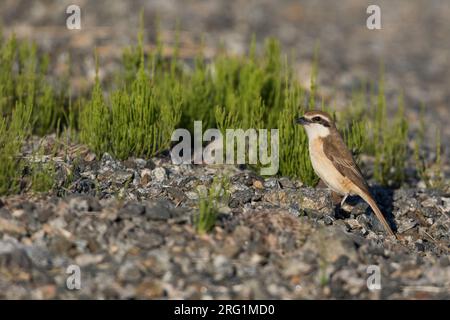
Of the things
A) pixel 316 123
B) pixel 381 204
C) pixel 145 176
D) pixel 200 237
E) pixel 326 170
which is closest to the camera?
pixel 200 237

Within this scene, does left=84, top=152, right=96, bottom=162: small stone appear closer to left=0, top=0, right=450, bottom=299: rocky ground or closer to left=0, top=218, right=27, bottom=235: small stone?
left=0, top=0, right=450, bottom=299: rocky ground

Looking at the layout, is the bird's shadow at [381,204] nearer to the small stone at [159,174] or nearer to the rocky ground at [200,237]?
the rocky ground at [200,237]

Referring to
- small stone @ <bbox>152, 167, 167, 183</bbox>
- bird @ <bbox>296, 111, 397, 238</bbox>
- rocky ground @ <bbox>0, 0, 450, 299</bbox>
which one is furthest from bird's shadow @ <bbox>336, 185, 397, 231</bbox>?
small stone @ <bbox>152, 167, 167, 183</bbox>

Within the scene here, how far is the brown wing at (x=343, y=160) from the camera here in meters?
10.3

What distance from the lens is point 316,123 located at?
34.3ft

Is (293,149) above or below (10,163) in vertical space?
below

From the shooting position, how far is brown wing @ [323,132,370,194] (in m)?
10.3

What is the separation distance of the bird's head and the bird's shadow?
100cm

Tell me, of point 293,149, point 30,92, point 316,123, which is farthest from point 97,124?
point 316,123

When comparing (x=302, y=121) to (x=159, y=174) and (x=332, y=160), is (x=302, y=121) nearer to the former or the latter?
(x=332, y=160)

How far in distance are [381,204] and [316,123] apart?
5.51 feet

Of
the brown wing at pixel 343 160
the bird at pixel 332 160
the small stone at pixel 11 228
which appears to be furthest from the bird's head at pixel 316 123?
the small stone at pixel 11 228
